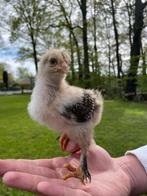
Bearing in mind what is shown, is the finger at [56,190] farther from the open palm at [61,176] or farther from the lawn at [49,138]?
the lawn at [49,138]

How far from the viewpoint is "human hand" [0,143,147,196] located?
1106mm

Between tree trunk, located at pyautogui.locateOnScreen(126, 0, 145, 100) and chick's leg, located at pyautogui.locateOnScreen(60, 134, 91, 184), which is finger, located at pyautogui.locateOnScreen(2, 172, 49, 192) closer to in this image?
chick's leg, located at pyautogui.locateOnScreen(60, 134, 91, 184)

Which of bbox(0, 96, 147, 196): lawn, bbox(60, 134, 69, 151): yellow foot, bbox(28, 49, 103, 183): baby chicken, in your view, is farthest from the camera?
bbox(0, 96, 147, 196): lawn

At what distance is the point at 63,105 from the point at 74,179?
0.24 metres

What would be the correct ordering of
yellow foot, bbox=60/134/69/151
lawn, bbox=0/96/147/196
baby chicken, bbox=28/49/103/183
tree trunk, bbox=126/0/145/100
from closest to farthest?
baby chicken, bbox=28/49/103/183 → yellow foot, bbox=60/134/69/151 → lawn, bbox=0/96/147/196 → tree trunk, bbox=126/0/145/100

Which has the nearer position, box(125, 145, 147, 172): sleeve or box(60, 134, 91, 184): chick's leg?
box(60, 134, 91, 184): chick's leg

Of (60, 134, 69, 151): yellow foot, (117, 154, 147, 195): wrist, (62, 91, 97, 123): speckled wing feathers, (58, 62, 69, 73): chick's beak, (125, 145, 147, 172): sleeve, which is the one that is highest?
(58, 62, 69, 73): chick's beak

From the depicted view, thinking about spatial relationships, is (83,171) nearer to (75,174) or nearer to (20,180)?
(75,174)

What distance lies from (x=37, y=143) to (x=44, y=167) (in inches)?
134

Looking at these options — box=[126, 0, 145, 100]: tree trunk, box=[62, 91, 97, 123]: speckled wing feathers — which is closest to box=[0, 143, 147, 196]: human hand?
box=[62, 91, 97, 123]: speckled wing feathers

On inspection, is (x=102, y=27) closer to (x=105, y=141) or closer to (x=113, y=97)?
(x=113, y=97)

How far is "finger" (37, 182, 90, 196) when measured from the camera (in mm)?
1060

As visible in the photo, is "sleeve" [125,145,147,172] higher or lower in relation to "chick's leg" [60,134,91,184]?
lower

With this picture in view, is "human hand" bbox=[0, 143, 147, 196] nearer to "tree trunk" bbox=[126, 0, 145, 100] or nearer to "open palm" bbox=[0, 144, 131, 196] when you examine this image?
"open palm" bbox=[0, 144, 131, 196]
